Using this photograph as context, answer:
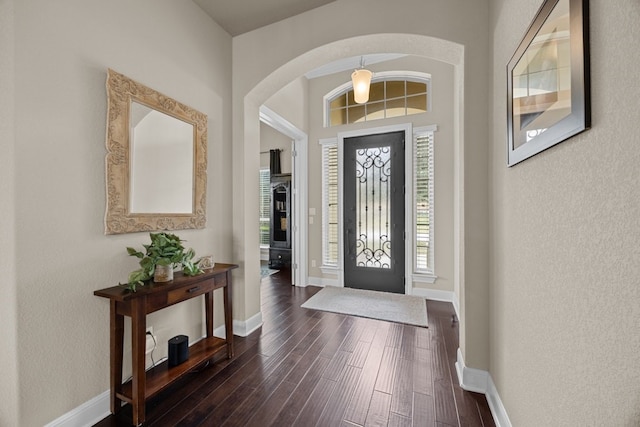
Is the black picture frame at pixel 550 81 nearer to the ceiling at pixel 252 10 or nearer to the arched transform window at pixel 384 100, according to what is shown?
the ceiling at pixel 252 10

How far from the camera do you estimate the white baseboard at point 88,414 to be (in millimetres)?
1400

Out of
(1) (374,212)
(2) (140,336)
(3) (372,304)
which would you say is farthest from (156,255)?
(1) (374,212)

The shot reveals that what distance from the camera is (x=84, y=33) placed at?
1505mm

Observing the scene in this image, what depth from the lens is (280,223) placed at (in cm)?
571

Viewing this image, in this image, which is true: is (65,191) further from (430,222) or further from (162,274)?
(430,222)

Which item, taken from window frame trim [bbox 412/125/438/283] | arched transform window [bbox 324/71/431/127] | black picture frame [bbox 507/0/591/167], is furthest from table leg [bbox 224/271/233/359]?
arched transform window [bbox 324/71/431/127]

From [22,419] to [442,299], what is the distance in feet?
12.8

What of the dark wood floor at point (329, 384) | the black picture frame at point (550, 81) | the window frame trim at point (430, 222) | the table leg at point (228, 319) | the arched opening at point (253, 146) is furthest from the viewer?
the window frame trim at point (430, 222)

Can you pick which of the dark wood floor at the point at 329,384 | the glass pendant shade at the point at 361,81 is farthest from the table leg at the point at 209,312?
the glass pendant shade at the point at 361,81

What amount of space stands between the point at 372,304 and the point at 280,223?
300 centimetres

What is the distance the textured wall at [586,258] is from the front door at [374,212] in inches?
95.7

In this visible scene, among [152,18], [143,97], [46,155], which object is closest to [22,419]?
[46,155]

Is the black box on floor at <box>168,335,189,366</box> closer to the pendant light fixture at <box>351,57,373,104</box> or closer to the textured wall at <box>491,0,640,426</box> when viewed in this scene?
the textured wall at <box>491,0,640,426</box>

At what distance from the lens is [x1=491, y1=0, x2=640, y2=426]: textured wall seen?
2.00 ft
